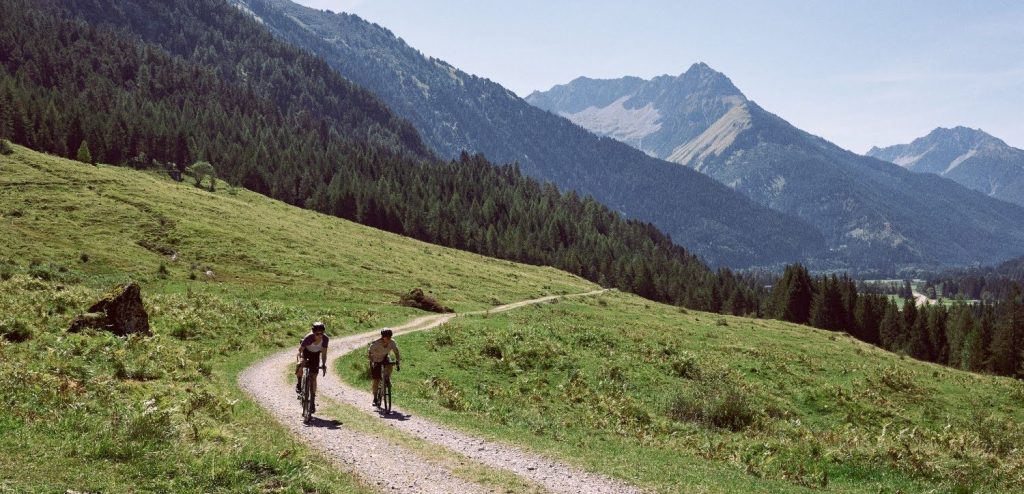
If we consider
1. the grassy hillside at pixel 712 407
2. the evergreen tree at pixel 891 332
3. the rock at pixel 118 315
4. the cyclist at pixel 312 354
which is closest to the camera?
the grassy hillside at pixel 712 407

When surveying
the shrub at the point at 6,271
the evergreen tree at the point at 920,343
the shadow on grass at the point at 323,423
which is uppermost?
the shrub at the point at 6,271

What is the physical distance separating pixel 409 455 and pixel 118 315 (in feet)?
79.2

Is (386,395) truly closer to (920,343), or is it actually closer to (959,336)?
(920,343)

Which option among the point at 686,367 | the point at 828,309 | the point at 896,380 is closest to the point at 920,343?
the point at 828,309

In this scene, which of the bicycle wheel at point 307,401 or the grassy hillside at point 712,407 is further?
the bicycle wheel at point 307,401

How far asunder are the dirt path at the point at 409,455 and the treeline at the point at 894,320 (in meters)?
126

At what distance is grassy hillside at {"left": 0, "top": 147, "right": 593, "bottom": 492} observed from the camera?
13.5 metres

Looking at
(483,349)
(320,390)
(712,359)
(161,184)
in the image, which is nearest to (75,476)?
(320,390)

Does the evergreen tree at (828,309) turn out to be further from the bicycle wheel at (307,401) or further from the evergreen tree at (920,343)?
the bicycle wheel at (307,401)

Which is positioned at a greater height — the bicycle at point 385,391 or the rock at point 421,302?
the bicycle at point 385,391

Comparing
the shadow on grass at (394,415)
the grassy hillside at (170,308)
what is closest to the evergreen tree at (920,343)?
the grassy hillside at (170,308)

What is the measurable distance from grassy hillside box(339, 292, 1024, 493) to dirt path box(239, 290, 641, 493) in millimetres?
1123

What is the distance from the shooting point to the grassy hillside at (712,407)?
19219 millimetres

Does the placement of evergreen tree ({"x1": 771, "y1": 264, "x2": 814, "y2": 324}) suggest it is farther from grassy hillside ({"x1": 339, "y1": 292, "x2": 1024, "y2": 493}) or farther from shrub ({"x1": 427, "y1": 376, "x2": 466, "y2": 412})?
shrub ({"x1": 427, "y1": 376, "x2": 466, "y2": 412})
